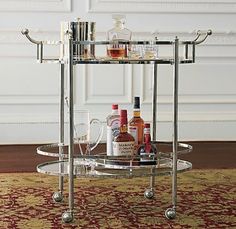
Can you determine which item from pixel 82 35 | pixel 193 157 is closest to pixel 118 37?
pixel 82 35

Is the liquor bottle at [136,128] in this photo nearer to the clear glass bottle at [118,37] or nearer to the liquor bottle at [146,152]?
the liquor bottle at [146,152]

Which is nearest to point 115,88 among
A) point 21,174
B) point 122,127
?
point 21,174

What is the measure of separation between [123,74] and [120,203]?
2.22 metres

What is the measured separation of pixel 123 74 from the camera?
16.2 ft

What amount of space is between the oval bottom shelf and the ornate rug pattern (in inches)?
6.8

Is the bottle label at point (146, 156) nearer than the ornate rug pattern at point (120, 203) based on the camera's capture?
No

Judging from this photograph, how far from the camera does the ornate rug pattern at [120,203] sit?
2514 millimetres

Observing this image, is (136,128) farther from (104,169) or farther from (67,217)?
(67,217)

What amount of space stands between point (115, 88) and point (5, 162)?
4.05 ft

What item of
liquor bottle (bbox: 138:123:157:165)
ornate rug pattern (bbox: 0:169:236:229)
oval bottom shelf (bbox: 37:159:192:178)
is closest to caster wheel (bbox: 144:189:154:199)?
ornate rug pattern (bbox: 0:169:236:229)

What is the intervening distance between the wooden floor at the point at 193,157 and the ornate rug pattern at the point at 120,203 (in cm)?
35

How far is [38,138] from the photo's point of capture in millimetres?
4895

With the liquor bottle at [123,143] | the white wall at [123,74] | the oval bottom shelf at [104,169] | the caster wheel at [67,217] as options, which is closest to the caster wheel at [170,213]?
the oval bottom shelf at [104,169]

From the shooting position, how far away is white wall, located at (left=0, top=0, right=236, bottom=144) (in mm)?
4789
